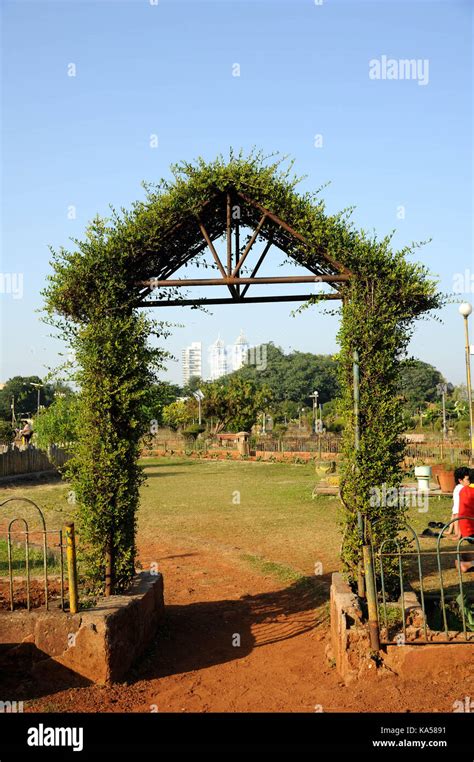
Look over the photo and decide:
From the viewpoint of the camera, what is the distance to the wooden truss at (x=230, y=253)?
7348 millimetres

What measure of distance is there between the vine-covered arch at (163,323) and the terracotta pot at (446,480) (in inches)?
465

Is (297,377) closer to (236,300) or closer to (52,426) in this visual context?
(52,426)

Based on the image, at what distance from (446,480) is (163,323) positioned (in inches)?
509

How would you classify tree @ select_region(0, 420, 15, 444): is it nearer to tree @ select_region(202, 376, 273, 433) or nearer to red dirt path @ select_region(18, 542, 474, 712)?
tree @ select_region(202, 376, 273, 433)

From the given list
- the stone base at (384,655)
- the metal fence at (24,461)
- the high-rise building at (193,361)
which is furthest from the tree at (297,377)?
the high-rise building at (193,361)

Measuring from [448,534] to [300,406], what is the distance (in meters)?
59.8

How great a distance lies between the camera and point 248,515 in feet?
51.0

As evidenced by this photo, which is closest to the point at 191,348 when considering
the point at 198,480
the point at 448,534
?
the point at 198,480

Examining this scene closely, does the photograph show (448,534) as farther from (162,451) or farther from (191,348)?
(191,348)

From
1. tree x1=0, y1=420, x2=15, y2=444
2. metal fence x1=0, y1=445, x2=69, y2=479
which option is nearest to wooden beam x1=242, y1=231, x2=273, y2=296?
metal fence x1=0, y1=445, x2=69, y2=479

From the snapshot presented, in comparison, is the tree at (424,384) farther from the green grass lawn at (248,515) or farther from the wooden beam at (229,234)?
the wooden beam at (229,234)

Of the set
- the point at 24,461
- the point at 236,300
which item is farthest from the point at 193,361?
the point at 236,300

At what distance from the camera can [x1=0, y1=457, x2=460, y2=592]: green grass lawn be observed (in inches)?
438

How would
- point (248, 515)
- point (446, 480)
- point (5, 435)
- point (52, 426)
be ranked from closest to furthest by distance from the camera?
point (248, 515), point (446, 480), point (52, 426), point (5, 435)
